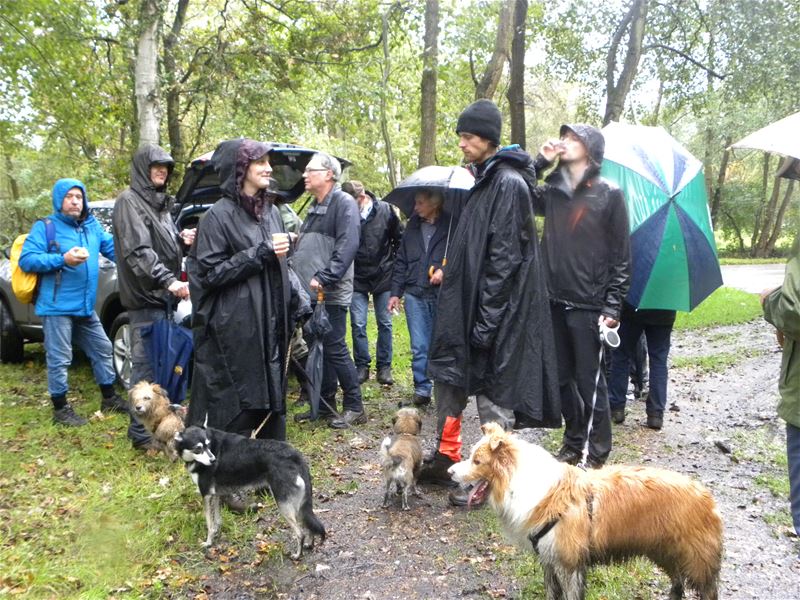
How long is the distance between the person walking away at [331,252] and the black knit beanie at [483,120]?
190 centimetres

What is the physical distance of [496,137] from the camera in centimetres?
395

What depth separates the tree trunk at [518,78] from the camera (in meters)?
12.4

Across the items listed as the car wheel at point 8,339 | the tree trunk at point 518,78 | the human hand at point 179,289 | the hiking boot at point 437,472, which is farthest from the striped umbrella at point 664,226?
the car wheel at point 8,339

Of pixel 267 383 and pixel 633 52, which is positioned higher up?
pixel 633 52

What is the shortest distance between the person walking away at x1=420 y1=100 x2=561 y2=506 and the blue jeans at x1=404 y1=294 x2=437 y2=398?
96.9 inches

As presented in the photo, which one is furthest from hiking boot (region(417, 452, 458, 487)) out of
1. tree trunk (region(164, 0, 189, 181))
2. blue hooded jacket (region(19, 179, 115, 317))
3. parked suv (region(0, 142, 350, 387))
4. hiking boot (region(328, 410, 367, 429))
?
tree trunk (region(164, 0, 189, 181))

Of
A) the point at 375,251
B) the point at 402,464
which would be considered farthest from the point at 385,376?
the point at 402,464

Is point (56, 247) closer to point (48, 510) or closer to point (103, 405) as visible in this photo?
point (103, 405)

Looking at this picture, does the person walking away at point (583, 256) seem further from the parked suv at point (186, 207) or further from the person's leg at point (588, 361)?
the parked suv at point (186, 207)

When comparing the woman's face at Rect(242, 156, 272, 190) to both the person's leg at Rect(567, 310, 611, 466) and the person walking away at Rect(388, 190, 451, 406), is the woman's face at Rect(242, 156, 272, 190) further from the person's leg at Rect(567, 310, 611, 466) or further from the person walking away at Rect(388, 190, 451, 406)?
the person walking away at Rect(388, 190, 451, 406)

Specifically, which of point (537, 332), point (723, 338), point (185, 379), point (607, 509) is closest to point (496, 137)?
point (537, 332)

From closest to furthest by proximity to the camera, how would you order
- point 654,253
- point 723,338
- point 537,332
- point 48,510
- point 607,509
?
point 607,509, point 537,332, point 48,510, point 654,253, point 723,338

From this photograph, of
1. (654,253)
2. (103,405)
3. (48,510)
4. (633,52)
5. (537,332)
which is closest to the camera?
(537,332)

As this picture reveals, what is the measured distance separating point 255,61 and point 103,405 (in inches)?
384
